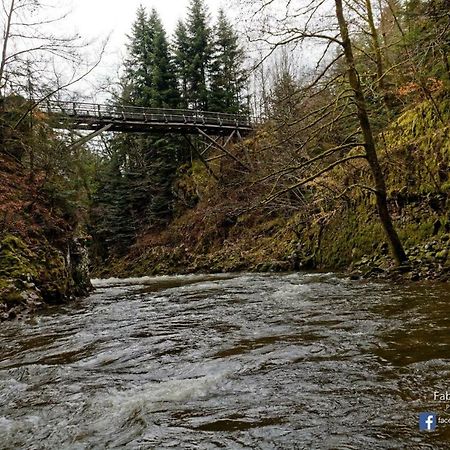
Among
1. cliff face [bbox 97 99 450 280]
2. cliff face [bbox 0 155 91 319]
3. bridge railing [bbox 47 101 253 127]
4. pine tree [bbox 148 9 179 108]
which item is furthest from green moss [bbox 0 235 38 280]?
pine tree [bbox 148 9 179 108]

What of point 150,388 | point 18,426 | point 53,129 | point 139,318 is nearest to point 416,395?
point 150,388

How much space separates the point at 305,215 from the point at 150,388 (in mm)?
13358

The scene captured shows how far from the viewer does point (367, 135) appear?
8383 mm

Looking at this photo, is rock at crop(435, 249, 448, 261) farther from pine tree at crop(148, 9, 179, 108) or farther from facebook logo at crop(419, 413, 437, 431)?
pine tree at crop(148, 9, 179, 108)

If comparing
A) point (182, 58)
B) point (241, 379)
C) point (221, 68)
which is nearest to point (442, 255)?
point (241, 379)

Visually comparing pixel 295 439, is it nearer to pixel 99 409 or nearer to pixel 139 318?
pixel 99 409

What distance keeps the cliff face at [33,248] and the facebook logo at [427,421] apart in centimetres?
734

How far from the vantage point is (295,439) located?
234cm

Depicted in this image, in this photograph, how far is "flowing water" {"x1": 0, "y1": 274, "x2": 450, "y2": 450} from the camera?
2476mm

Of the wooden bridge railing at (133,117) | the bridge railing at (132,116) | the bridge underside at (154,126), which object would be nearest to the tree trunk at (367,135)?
the wooden bridge railing at (133,117)

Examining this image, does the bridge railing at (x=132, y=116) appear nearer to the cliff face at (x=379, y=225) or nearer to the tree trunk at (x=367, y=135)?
the cliff face at (x=379, y=225)

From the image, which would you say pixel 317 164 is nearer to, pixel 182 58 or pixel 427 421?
pixel 427 421

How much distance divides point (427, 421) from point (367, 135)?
22.4 ft

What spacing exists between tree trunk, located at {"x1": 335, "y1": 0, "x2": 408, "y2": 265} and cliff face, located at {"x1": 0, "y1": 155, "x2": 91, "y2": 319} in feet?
23.7
